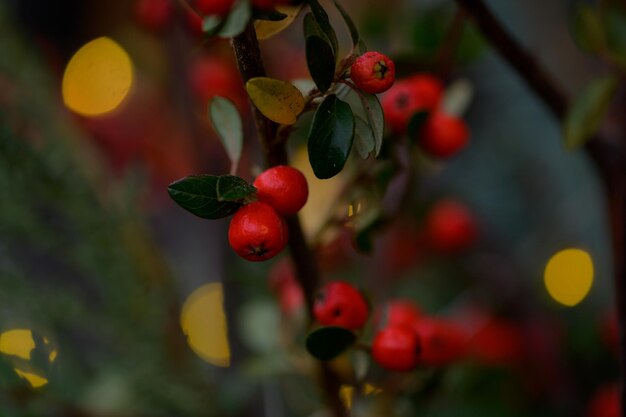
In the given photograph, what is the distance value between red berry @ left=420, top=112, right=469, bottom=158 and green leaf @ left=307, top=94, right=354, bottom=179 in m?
0.16

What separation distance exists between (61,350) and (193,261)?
0.64 metres

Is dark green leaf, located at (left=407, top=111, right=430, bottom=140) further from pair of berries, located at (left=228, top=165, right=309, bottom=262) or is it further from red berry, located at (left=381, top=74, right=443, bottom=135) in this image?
pair of berries, located at (left=228, top=165, right=309, bottom=262)

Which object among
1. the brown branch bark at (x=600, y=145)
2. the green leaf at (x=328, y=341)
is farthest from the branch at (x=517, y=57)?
the green leaf at (x=328, y=341)

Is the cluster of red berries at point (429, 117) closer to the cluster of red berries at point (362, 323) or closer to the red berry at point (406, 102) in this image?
the red berry at point (406, 102)

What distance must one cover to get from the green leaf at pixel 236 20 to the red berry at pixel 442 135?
0.71ft

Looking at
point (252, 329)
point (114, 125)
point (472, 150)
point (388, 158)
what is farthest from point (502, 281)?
point (114, 125)

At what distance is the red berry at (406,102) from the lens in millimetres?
453

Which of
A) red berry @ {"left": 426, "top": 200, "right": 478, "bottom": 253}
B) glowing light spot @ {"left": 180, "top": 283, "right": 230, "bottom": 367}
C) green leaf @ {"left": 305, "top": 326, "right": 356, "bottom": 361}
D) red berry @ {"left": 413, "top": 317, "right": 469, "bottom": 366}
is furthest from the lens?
red berry @ {"left": 426, "top": 200, "right": 478, "bottom": 253}

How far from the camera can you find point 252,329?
2.25ft

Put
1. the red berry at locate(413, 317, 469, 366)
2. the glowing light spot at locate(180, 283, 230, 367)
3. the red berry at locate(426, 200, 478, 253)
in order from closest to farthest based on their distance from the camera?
the red berry at locate(413, 317, 469, 366), the glowing light spot at locate(180, 283, 230, 367), the red berry at locate(426, 200, 478, 253)

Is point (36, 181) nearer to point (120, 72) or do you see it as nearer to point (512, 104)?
point (120, 72)

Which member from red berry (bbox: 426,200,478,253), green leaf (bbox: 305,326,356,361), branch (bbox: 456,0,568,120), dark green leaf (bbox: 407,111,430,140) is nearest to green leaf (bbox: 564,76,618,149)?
branch (bbox: 456,0,568,120)

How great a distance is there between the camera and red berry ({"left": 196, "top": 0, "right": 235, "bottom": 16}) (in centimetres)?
29

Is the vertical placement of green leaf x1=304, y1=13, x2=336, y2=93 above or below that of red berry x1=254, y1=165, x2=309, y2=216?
above
